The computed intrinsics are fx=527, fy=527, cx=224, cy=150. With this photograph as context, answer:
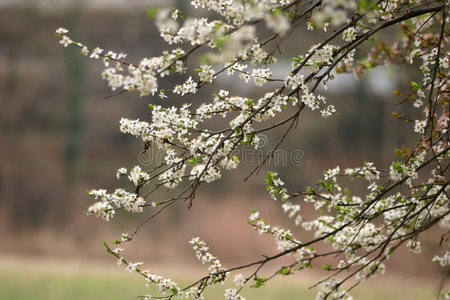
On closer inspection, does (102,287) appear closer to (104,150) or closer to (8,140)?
(8,140)

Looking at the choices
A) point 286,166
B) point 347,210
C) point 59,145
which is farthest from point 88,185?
point 347,210

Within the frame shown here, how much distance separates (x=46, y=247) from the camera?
59.2 ft

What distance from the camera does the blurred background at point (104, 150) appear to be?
17766mm

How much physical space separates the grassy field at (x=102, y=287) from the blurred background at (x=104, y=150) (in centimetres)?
21

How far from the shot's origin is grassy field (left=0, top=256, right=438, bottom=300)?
950cm

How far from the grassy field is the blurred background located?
21 cm

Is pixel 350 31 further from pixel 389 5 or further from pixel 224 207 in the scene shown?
pixel 224 207

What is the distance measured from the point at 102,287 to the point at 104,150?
14223 mm

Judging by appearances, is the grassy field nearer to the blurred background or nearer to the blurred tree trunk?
the blurred background

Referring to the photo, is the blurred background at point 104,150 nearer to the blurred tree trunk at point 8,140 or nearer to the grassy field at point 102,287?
the blurred tree trunk at point 8,140

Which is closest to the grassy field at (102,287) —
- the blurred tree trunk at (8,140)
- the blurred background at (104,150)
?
the blurred background at (104,150)

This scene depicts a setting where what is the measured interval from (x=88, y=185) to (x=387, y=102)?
40.9ft

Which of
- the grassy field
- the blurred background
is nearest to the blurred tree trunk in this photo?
the blurred background

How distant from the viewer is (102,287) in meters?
10.2
